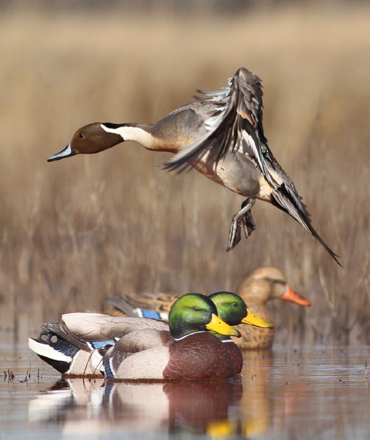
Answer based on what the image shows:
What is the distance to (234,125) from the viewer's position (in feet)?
21.5

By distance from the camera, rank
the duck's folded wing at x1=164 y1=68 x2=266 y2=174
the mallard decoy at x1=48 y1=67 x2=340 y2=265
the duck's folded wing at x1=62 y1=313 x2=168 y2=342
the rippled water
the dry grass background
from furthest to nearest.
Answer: the dry grass background
the duck's folded wing at x1=62 y1=313 x2=168 y2=342
the mallard decoy at x1=48 y1=67 x2=340 y2=265
the duck's folded wing at x1=164 y1=68 x2=266 y2=174
the rippled water

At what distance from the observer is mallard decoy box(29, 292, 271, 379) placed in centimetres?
666

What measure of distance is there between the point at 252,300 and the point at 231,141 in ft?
10.9

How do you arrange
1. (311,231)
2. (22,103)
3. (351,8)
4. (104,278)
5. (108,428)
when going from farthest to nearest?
(351,8) < (22,103) < (104,278) < (311,231) < (108,428)

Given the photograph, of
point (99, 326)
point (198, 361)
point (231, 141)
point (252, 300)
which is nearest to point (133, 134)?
point (231, 141)

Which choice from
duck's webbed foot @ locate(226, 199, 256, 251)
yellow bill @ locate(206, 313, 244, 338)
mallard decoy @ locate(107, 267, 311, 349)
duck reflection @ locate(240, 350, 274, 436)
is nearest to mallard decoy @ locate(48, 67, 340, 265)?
duck's webbed foot @ locate(226, 199, 256, 251)

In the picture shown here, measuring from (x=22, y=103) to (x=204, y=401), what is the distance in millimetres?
11821

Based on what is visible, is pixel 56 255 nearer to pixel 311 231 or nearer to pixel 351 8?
pixel 311 231

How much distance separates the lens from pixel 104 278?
371 inches

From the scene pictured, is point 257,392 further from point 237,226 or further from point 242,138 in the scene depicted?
point 242,138

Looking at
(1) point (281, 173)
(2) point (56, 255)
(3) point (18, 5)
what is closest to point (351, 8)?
(3) point (18, 5)

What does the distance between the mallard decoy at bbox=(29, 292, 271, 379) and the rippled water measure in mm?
143

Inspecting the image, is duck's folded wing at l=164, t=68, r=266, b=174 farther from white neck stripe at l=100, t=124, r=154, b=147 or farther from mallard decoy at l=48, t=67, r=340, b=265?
white neck stripe at l=100, t=124, r=154, b=147

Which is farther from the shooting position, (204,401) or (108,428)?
(204,401)
